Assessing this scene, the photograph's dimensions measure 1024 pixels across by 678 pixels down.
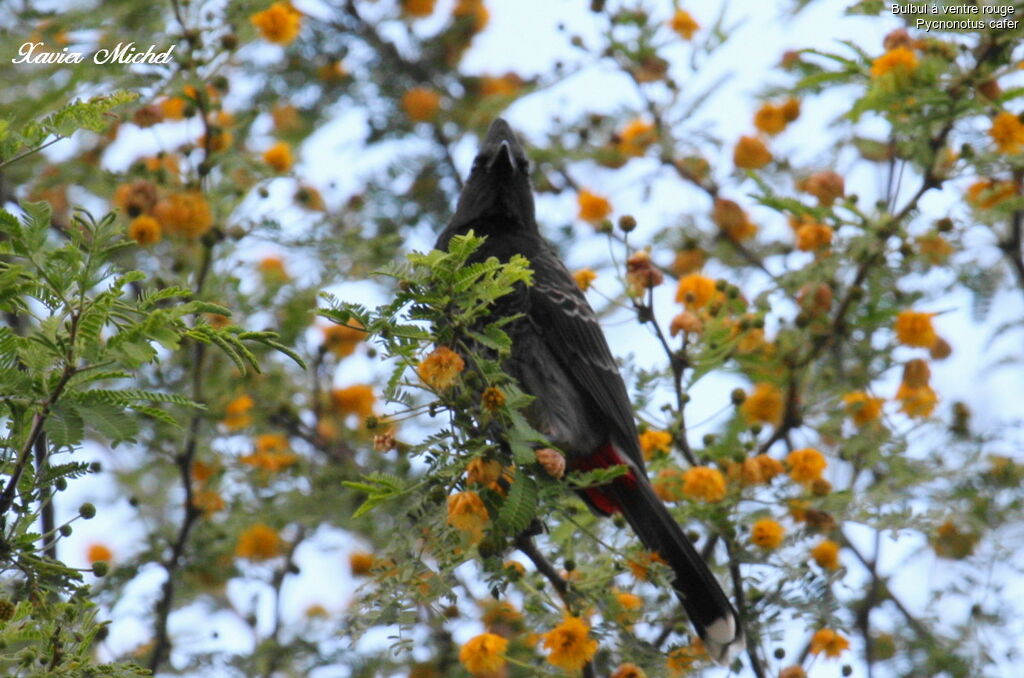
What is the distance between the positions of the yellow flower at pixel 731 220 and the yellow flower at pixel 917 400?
131cm

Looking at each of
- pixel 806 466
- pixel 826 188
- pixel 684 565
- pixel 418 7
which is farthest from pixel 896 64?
pixel 418 7

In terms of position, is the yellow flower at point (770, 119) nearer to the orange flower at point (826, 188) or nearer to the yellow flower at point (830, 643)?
the orange flower at point (826, 188)

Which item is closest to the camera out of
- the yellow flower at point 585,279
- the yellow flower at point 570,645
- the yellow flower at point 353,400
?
the yellow flower at point 570,645

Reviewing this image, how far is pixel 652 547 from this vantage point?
4.04 m

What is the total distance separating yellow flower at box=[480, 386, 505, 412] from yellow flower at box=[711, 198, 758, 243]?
3.03 m

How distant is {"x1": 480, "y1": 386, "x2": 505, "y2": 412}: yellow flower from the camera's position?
2.91 m

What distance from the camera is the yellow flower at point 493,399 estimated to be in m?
2.91

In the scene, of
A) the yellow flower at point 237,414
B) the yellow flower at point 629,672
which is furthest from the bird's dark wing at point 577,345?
the yellow flower at point 237,414

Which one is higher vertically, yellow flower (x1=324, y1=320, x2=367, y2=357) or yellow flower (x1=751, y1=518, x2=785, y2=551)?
yellow flower (x1=324, y1=320, x2=367, y2=357)

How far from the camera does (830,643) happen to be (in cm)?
385

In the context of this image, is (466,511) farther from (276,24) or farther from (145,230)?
(276,24)

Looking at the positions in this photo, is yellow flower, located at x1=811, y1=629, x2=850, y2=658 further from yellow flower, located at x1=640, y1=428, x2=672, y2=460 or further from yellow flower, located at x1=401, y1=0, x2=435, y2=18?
yellow flower, located at x1=401, y1=0, x2=435, y2=18

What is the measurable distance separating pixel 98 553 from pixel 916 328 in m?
3.89

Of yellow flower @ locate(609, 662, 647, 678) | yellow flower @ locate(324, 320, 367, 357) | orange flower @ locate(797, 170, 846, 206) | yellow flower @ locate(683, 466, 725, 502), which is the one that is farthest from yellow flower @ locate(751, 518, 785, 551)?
yellow flower @ locate(324, 320, 367, 357)
